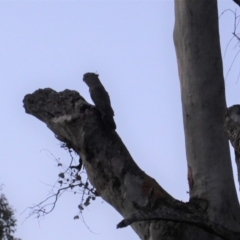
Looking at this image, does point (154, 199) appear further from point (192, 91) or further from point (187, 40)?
point (187, 40)

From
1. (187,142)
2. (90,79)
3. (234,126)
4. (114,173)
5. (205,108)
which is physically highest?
(90,79)

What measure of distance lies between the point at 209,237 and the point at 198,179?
2.48ft

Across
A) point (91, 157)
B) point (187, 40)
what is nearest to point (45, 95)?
point (91, 157)

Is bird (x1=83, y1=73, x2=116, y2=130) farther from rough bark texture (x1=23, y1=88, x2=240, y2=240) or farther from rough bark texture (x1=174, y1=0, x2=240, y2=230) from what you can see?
rough bark texture (x1=174, y1=0, x2=240, y2=230)

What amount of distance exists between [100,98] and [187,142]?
100cm

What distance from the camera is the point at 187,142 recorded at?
18.7ft

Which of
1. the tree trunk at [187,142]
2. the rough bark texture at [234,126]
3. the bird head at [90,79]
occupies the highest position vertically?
the bird head at [90,79]

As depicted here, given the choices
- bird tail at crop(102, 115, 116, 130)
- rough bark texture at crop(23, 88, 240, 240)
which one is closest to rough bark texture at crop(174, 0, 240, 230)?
rough bark texture at crop(23, 88, 240, 240)

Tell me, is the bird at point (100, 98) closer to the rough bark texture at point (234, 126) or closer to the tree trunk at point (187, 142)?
the tree trunk at point (187, 142)

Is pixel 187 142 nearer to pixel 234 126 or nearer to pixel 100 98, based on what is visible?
pixel 100 98

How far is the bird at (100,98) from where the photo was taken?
5.57 meters

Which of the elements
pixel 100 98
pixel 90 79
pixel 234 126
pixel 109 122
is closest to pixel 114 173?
pixel 109 122

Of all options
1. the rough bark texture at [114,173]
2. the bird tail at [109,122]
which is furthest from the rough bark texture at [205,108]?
the bird tail at [109,122]

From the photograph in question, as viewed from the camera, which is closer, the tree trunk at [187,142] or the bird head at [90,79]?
the tree trunk at [187,142]
